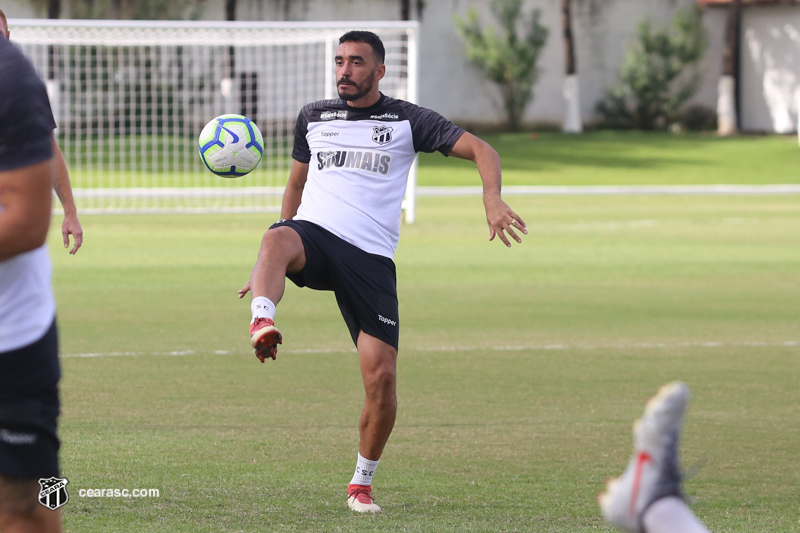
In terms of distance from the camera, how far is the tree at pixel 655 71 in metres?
49.9

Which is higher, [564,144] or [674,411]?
[674,411]

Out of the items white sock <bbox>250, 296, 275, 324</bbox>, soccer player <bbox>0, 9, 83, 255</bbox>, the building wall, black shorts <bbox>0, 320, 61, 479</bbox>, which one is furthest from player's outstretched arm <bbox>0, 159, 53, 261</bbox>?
the building wall

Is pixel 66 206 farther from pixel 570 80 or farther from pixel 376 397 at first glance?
pixel 570 80

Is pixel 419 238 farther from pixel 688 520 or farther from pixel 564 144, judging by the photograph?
pixel 564 144

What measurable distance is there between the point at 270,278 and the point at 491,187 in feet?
3.87

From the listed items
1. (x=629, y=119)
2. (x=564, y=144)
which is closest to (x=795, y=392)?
(x=564, y=144)

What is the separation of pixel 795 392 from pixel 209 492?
4.87 meters

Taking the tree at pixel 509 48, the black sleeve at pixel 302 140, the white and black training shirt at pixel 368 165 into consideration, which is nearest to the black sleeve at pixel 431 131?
the white and black training shirt at pixel 368 165

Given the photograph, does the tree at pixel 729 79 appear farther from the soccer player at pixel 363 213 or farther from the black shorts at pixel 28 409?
the black shorts at pixel 28 409

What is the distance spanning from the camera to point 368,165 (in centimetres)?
616

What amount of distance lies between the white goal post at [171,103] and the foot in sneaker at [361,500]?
16869mm

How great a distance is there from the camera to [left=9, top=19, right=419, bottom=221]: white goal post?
2761cm

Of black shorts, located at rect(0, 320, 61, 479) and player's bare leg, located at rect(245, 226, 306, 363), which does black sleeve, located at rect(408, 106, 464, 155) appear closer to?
player's bare leg, located at rect(245, 226, 306, 363)

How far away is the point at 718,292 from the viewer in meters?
14.5
